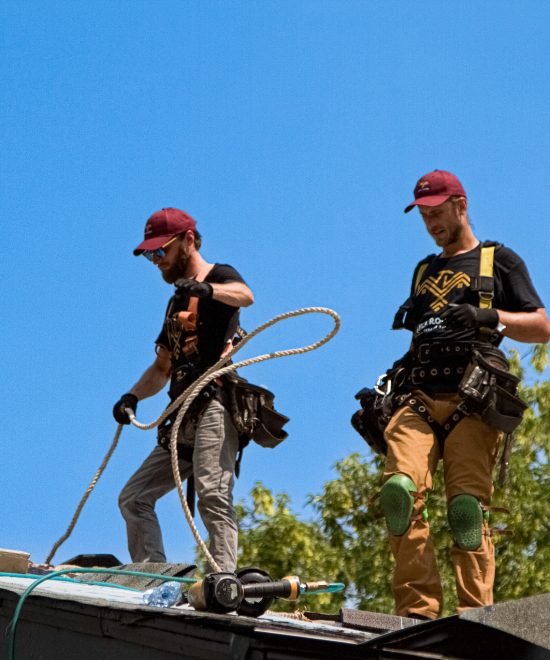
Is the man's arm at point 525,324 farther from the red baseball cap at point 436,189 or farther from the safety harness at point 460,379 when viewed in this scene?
the red baseball cap at point 436,189

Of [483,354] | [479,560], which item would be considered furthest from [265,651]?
[483,354]

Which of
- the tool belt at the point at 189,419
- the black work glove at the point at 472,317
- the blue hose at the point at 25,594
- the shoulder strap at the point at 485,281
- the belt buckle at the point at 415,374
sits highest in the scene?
the shoulder strap at the point at 485,281

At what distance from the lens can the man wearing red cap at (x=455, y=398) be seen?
5.19m

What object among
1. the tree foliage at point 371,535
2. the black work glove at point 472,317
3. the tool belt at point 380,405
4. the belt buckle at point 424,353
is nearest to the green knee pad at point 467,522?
the tool belt at point 380,405

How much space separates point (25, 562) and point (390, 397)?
201cm

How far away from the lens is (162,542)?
6395mm

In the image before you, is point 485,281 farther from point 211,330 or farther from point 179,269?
point 179,269

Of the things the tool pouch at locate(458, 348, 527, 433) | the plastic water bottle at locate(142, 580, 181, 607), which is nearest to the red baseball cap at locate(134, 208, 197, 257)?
the tool pouch at locate(458, 348, 527, 433)

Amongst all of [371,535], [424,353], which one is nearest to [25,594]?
[424,353]

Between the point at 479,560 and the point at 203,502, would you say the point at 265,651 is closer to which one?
the point at 479,560

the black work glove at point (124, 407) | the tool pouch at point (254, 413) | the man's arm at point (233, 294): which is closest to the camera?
the man's arm at point (233, 294)

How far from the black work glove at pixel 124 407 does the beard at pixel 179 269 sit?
842 mm

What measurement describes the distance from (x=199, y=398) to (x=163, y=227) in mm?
1027

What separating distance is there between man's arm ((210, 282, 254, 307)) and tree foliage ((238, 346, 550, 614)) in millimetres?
7422
